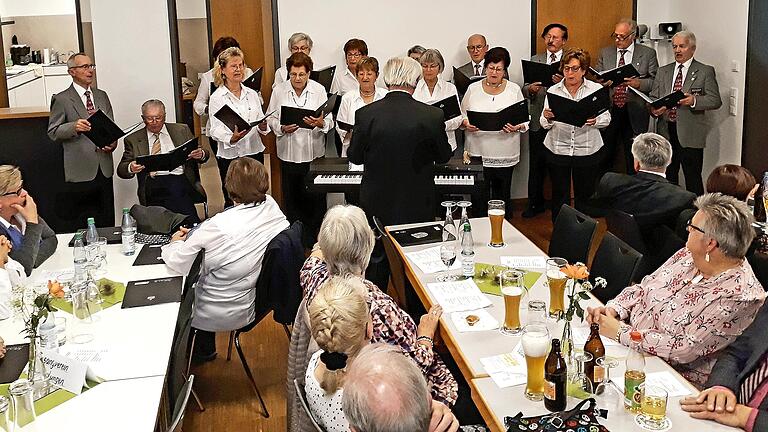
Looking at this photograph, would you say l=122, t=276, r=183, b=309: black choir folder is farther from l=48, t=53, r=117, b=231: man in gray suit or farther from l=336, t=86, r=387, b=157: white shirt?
l=336, t=86, r=387, b=157: white shirt

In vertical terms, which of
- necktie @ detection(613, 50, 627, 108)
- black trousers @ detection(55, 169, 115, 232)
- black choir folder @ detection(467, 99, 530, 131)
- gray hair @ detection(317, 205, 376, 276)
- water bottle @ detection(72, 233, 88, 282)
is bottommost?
black trousers @ detection(55, 169, 115, 232)

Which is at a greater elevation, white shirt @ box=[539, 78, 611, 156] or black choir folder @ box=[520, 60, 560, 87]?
black choir folder @ box=[520, 60, 560, 87]

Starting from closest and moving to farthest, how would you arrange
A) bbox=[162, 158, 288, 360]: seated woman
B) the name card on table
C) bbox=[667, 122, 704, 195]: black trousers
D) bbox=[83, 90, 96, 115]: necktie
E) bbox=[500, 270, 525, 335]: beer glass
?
the name card on table → bbox=[500, 270, 525, 335]: beer glass → bbox=[162, 158, 288, 360]: seated woman → bbox=[83, 90, 96, 115]: necktie → bbox=[667, 122, 704, 195]: black trousers

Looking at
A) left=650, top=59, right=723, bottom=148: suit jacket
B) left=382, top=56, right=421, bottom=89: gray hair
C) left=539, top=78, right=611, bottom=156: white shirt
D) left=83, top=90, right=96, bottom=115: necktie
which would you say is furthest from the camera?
→ left=650, top=59, right=723, bottom=148: suit jacket

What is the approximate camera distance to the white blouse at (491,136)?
Answer: 6992 millimetres

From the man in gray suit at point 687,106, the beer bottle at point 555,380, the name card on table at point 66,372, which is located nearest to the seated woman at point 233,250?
the name card on table at point 66,372

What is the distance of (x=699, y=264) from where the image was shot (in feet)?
10.2

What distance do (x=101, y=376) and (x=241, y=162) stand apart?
151cm

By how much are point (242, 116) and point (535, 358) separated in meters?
4.51

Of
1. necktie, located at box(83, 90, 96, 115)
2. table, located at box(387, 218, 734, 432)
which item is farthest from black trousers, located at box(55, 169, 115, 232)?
table, located at box(387, 218, 734, 432)

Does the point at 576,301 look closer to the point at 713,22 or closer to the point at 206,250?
the point at 206,250

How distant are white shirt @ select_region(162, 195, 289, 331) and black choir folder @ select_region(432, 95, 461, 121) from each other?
8.00 feet

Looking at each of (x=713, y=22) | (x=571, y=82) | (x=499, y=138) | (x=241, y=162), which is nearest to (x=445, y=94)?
(x=499, y=138)

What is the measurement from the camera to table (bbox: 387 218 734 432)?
2.56m
